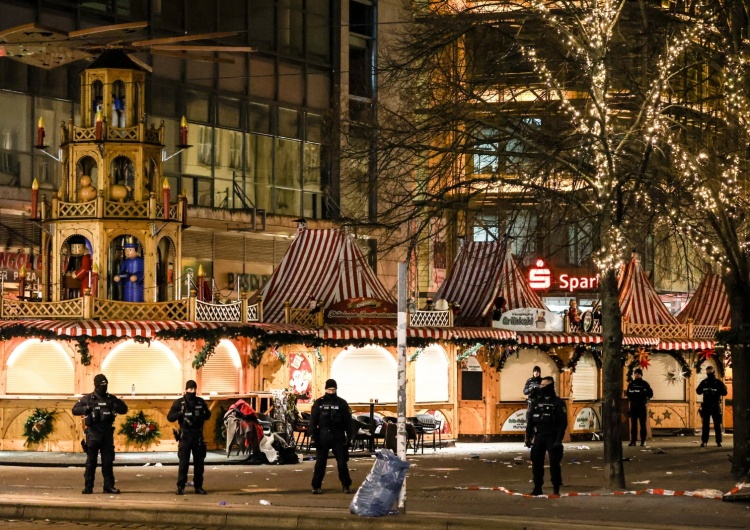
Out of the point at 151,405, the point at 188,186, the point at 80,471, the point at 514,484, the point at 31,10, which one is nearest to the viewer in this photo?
the point at 514,484

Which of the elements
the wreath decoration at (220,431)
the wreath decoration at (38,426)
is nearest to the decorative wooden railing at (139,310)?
the wreath decoration at (38,426)

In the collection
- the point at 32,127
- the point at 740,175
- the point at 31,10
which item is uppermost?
the point at 31,10

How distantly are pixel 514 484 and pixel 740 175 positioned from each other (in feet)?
27.2

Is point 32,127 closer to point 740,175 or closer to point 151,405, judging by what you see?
point 151,405

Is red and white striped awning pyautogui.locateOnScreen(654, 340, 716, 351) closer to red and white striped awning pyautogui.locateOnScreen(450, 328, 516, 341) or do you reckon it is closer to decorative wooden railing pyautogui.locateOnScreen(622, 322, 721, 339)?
decorative wooden railing pyautogui.locateOnScreen(622, 322, 721, 339)

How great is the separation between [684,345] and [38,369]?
61.7 feet

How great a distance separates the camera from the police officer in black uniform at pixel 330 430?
20.9 metres

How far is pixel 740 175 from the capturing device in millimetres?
27156

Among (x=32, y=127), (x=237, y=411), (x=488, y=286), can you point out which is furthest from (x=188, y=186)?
(x=237, y=411)

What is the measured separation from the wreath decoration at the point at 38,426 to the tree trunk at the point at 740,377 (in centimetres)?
1384

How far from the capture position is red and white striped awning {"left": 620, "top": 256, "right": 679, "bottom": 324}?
41.7 metres

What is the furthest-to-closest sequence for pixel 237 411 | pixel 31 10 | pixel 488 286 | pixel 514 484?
pixel 31 10 < pixel 488 286 < pixel 237 411 < pixel 514 484

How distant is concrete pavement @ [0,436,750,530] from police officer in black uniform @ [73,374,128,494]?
290 mm

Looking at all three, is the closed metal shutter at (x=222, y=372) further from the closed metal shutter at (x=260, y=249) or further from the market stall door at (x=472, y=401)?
the closed metal shutter at (x=260, y=249)
